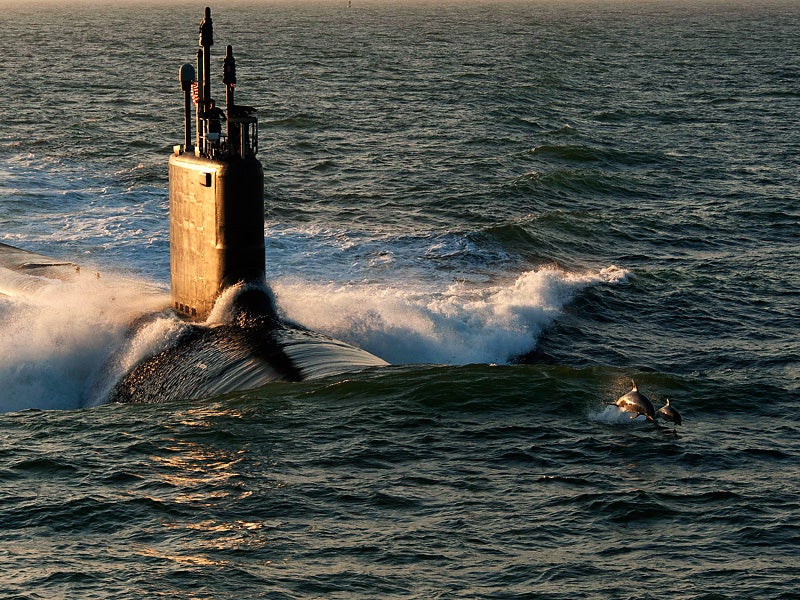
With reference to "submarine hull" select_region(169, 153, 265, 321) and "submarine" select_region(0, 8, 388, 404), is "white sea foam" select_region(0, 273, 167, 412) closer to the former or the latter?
"submarine" select_region(0, 8, 388, 404)

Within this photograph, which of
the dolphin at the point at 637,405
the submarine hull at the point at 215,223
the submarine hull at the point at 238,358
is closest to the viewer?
the dolphin at the point at 637,405

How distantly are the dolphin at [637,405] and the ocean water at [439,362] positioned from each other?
280mm

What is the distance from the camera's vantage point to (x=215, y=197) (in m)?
26.6

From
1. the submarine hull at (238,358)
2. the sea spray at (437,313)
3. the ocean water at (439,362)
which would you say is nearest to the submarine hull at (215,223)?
the submarine hull at (238,358)

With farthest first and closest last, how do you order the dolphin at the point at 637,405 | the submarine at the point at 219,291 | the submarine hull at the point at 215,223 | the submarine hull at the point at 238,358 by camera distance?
the submarine hull at the point at 215,223 < the submarine at the point at 219,291 < the submarine hull at the point at 238,358 < the dolphin at the point at 637,405

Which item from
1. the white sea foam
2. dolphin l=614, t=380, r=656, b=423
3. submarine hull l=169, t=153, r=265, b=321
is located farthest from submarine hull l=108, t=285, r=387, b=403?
dolphin l=614, t=380, r=656, b=423

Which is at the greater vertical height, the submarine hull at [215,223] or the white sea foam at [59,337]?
the submarine hull at [215,223]

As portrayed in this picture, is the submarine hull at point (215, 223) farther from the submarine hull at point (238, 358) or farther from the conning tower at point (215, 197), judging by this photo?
the submarine hull at point (238, 358)

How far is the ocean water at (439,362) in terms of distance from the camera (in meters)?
18.0

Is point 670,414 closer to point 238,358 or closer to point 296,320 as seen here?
point 238,358

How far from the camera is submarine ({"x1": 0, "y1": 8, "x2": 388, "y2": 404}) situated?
26.0 m

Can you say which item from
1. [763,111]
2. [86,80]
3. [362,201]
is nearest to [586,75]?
[763,111]

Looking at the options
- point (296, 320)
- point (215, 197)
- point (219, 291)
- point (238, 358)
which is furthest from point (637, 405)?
point (296, 320)

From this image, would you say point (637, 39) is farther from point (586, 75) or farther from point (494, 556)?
point (494, 556)
